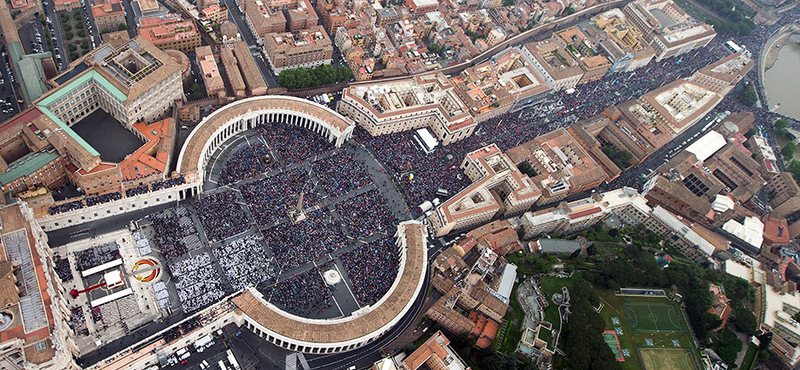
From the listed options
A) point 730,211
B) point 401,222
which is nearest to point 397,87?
point 401,222

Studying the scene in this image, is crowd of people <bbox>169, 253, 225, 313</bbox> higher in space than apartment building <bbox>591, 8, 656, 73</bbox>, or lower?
lower

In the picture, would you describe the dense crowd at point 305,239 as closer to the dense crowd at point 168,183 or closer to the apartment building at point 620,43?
the dense crowd at point 168,183

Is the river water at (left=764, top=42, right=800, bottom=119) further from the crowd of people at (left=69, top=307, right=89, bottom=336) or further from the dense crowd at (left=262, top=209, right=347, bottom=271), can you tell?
the crowd of people at (left=69, top=307, right=89, bottom=336)

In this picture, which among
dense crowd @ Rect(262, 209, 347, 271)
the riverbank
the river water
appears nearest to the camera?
dense crowd @ Rect(262, 209, 347, 271)

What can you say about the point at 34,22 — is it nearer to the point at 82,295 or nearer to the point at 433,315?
the point at 82,295

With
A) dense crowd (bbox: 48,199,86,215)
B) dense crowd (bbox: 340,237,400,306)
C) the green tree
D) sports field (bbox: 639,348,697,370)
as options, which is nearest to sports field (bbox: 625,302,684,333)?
sports field (bbox: 639,348,697,370)

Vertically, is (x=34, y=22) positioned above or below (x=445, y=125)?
above
